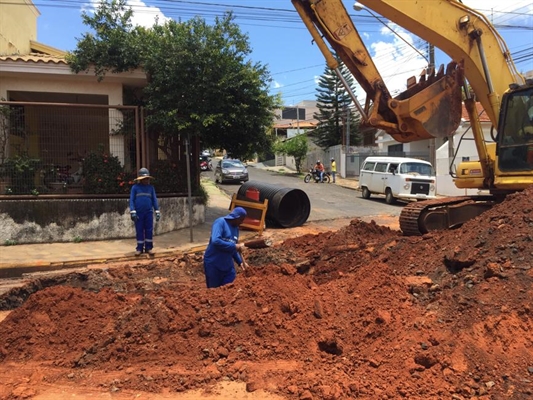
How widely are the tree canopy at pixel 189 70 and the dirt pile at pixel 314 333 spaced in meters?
6.36

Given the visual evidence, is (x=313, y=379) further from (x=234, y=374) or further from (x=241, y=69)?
(x=241, y=69)

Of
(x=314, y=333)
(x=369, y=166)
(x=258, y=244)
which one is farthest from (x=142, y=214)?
(x=369, y=166)

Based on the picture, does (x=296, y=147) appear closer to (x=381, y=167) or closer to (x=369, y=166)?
(x=369, y=166)

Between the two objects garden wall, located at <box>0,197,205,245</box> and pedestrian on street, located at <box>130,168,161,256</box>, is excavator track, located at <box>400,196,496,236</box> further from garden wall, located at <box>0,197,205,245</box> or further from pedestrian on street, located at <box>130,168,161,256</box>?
garden wall, located at <box>0,197,205,245</box>

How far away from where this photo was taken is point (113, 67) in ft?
38.2

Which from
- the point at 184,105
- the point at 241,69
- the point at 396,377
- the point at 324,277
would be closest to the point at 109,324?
the point at 396,377

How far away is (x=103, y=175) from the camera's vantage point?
427 inches

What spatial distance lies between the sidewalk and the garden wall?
22 cm

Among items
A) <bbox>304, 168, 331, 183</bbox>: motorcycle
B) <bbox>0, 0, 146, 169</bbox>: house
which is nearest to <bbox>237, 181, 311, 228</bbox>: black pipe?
<bbox>0, 0, 146, 169</bbox>: house

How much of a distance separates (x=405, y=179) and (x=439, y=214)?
11.5 meters

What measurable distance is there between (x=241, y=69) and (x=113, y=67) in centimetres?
338

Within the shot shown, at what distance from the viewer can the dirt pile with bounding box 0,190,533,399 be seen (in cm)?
357

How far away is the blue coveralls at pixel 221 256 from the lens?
5.55 m

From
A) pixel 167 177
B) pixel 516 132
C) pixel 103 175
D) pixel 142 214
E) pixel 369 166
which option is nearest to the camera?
pixel 516 132
